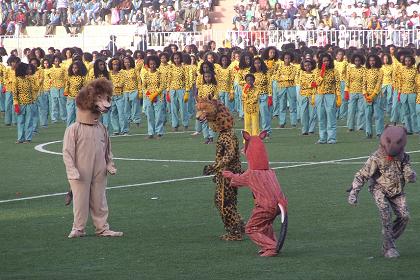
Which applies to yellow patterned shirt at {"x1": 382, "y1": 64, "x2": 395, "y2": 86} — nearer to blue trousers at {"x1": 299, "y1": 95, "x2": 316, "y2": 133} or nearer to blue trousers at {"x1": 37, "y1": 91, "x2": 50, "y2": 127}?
blue trousers at {"x1": 299, "y1": 95, "x2": 316, "y2": 133}

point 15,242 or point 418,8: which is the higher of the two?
point 418,8

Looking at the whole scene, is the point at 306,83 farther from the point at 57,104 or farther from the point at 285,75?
the point at 57,104

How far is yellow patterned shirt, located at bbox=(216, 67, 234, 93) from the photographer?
106 ft

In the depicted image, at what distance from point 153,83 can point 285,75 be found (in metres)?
4.29

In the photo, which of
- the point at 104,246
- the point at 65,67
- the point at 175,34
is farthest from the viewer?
the point at 175,34

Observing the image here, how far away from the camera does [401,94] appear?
96.0 feet

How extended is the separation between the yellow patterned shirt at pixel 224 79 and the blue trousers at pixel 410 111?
16.7ft

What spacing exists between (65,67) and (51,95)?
2.91 ft

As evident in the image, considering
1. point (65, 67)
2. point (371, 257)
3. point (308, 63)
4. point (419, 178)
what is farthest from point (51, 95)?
point (371, 257)

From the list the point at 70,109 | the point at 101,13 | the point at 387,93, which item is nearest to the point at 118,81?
the point at 70,109

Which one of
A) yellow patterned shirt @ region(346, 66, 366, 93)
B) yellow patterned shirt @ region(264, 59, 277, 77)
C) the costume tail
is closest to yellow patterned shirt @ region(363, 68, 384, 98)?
yellow patterned shirt @ region(346, 66, 366, 93)

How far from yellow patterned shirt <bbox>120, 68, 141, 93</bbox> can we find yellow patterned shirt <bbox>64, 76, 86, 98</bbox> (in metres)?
1.88

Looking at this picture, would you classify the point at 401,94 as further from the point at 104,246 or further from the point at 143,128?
the point at 104,246

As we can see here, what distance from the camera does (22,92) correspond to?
28266mm
